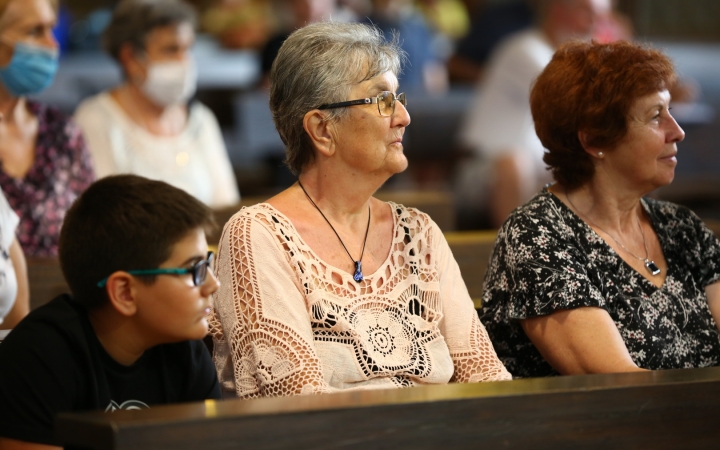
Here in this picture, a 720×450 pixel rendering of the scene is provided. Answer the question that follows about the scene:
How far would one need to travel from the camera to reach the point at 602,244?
2303mm

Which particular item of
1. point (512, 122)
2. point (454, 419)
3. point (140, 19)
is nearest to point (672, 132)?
point (454, 419)

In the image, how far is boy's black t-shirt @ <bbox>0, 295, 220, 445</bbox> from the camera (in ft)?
5.35

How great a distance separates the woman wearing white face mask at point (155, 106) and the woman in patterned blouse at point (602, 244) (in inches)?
79.8

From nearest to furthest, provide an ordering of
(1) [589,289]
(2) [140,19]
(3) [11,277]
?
(1) [589,289]
(3) [11,277]
(2) [140,19]

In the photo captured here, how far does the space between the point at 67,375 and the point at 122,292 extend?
166 mm

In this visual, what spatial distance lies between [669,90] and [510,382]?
1075 millimetres

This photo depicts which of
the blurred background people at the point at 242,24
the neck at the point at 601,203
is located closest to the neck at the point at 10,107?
the neck at the point at 601,203

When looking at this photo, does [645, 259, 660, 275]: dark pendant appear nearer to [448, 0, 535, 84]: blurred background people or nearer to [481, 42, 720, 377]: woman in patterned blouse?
[481, 42, 720, 377]: woman in patterned blouse

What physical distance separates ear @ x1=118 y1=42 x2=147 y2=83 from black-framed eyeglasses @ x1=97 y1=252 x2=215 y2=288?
2.51 m

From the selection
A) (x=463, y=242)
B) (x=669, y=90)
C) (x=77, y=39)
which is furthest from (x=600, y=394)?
(x=77, y=39)

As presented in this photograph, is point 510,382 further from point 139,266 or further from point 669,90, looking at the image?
point 669,90

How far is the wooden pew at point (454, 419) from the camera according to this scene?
134 cm

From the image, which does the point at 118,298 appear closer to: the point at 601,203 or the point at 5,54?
the point at 601,203

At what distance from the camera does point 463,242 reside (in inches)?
120
